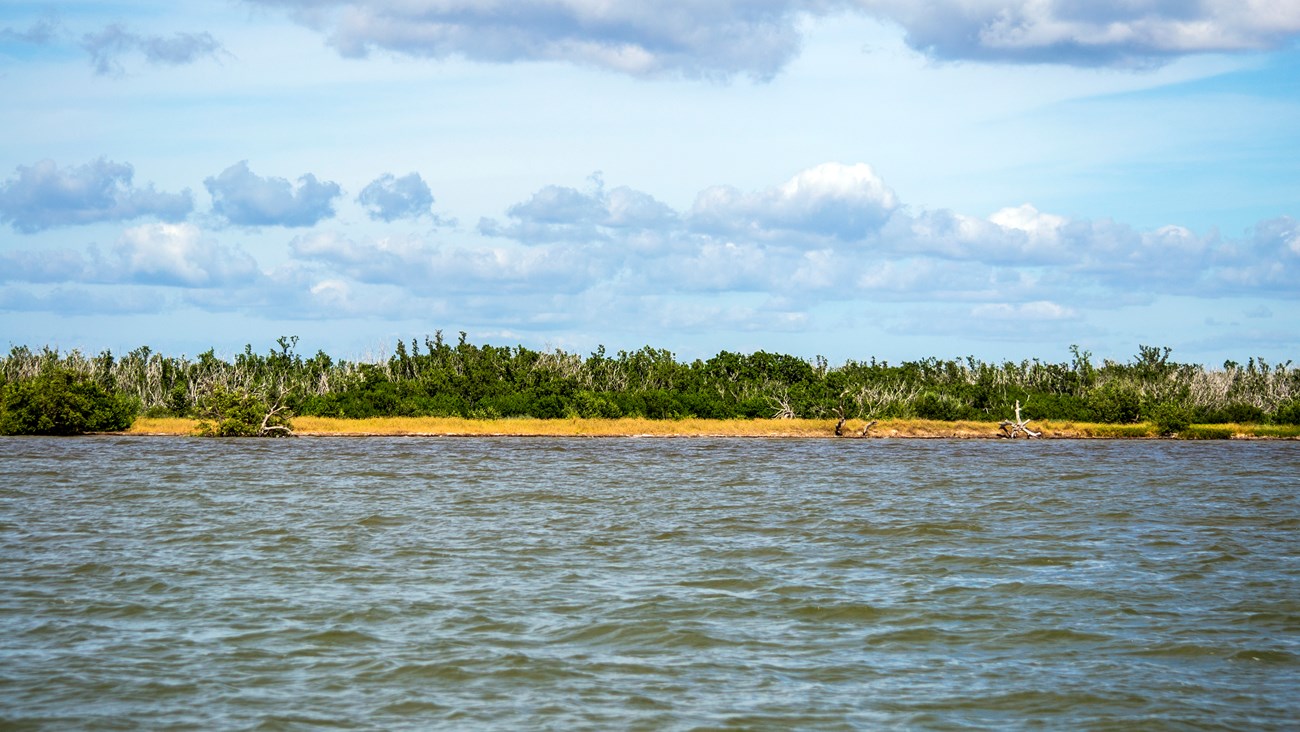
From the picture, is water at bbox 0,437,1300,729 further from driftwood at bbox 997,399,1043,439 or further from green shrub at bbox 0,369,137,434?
driftwood at bbox 997,399,1043,439

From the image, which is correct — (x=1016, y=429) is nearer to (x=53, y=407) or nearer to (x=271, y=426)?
(x=271, y=426)

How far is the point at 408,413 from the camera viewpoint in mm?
70688

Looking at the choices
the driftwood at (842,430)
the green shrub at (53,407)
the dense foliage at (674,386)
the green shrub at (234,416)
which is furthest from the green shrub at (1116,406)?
the green shrub at (53,407)

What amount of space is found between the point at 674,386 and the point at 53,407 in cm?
3783

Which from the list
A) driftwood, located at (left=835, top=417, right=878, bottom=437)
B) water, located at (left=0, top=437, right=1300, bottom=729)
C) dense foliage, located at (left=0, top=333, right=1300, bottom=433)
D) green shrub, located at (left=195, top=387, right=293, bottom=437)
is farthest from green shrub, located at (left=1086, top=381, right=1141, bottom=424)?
green shrub, located at (left=195, top=387, right=293, bottom=437)

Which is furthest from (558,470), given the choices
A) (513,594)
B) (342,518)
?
(513,594)

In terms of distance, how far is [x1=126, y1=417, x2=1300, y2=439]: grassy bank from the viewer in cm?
6681

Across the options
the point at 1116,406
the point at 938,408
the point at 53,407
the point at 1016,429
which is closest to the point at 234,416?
the point at 53,407

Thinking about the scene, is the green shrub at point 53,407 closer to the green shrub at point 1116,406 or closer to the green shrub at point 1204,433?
the green shrub at point 1116,406

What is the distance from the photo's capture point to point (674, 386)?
80438 mm

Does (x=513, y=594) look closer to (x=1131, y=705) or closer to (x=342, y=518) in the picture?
(x=1131, y=705)

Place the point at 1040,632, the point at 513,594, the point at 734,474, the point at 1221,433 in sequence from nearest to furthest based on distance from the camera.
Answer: the point at 1040,632
the point at 513,594
the point at 734,474
the point at 1221,433

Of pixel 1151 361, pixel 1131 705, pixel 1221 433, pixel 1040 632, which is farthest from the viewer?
pixel 1151 361

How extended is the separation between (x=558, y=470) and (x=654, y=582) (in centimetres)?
2435
